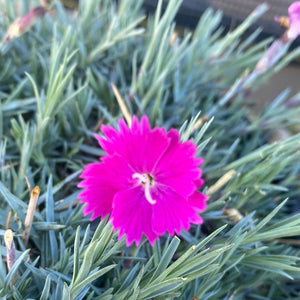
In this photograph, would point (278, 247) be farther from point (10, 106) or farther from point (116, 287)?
point (10, 106)

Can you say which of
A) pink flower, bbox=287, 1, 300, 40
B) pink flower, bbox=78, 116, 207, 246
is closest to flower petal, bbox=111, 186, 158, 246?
pink flower, bbox=78, 116, 207, 246

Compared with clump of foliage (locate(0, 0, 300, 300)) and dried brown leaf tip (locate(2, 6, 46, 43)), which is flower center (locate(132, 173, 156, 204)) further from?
dried brown leaf tip (locate(2, 6, 46, 43))

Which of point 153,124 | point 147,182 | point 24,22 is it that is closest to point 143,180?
point 147,182

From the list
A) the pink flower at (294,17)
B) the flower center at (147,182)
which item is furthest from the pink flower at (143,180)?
the pink flower at (294,17)

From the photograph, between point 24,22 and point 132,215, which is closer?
point 132,215

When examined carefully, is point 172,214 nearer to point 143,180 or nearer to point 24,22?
point 143,180

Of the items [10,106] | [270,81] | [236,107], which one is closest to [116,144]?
[10,106]
